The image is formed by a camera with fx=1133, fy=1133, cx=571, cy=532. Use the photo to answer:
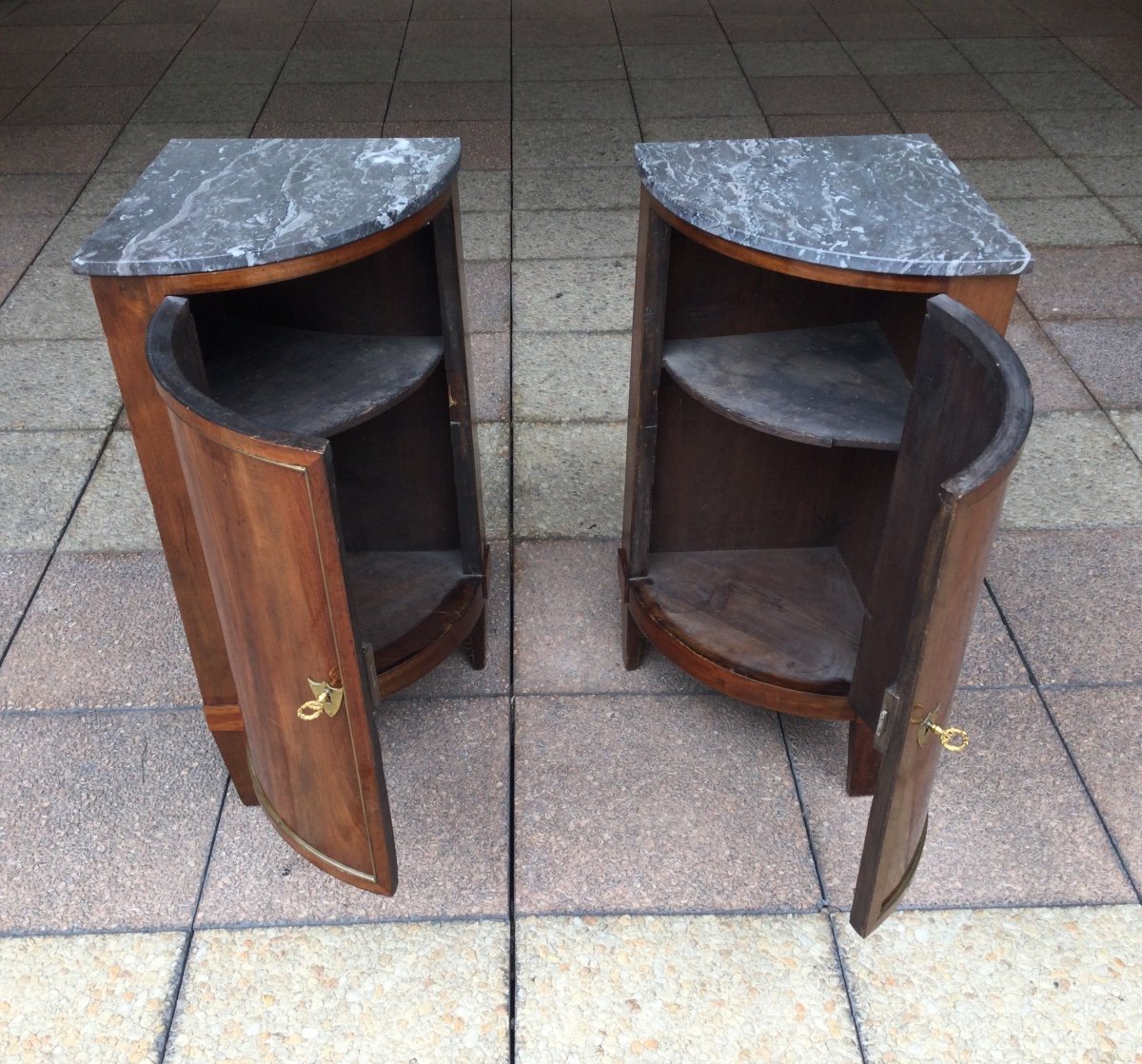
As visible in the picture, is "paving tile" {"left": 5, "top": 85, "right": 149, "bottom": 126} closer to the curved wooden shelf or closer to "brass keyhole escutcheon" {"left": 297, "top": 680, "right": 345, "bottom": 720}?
the curved wooden shelf

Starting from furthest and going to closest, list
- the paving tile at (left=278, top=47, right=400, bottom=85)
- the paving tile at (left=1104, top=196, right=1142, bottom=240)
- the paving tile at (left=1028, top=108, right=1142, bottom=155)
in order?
the paving tile at (left=278, top=47, right=400, bottom=85) < the paving tile at (left=1028, top=108, right=1142, bottom=155) < the paving tile at (left=1104, top=196, right=1142, bottom=240)

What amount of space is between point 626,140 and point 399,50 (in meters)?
1.91

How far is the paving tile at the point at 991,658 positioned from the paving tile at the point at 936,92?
3832 mm

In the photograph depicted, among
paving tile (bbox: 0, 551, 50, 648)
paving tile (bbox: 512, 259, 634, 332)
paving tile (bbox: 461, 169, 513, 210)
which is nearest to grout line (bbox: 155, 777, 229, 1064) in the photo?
paving tile (bbox: 0, 551, 50, 648)

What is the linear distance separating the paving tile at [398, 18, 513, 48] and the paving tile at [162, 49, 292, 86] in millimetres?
537

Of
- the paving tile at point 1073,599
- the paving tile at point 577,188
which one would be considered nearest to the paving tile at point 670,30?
the paving tile at point 577,188

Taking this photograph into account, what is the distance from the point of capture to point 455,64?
6.44 metres

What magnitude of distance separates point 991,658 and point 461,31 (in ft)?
18.4

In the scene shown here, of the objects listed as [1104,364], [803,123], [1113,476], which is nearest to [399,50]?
[803,123]

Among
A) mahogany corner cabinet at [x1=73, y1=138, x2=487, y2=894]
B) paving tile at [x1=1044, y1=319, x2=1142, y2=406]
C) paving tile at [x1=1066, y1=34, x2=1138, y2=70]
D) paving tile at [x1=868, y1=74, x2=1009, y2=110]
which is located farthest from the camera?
paving tile at [x1=1066, y1=34, x2=1138, y2=70]

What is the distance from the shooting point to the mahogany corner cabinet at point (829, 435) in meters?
1.66

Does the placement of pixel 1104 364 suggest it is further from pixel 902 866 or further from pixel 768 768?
pixel 902 866

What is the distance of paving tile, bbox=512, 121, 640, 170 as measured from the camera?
17.5 feet

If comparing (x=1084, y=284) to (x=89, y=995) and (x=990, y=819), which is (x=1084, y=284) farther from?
(x=89, y=995)
